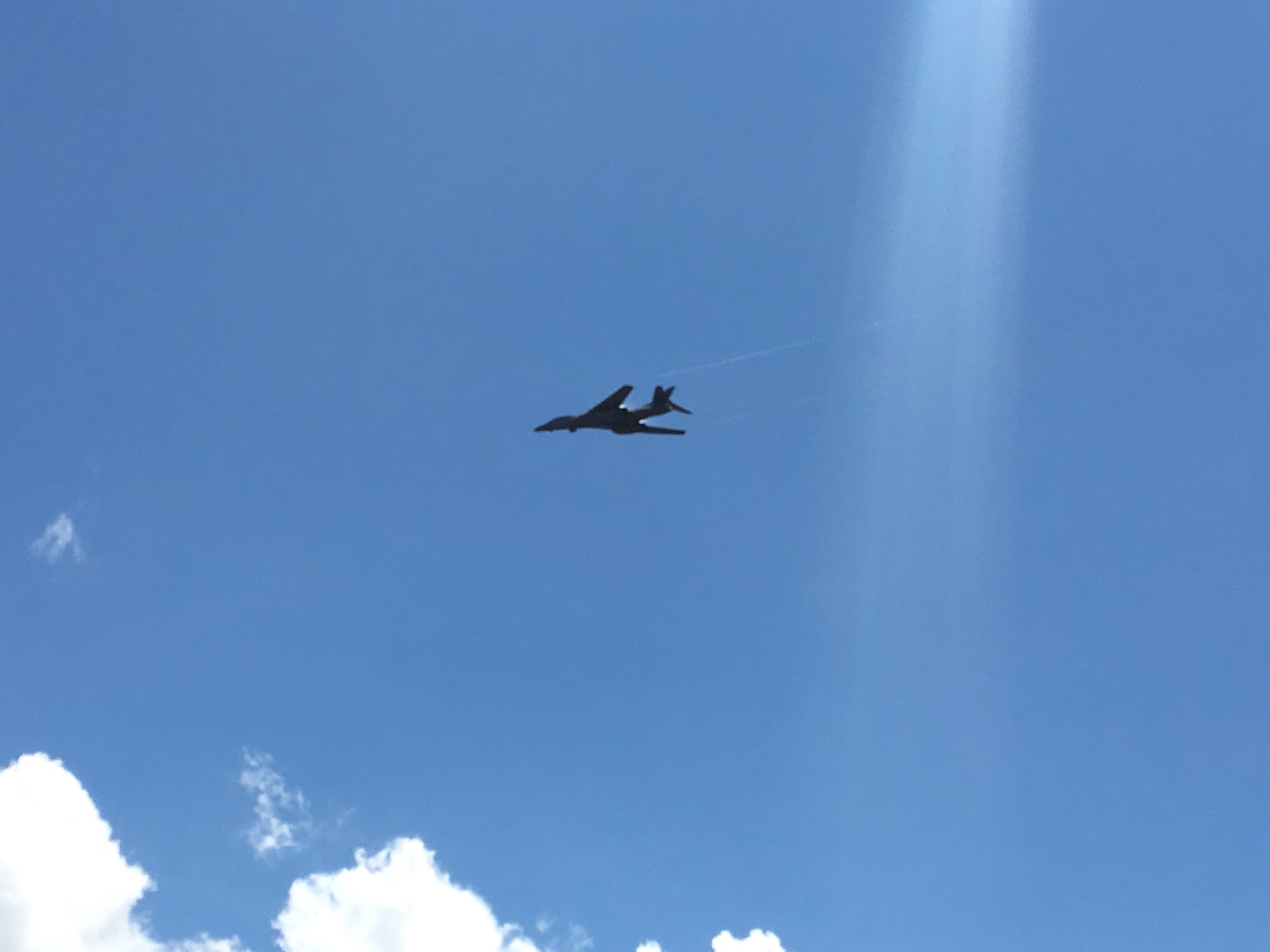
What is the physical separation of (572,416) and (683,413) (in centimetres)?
1249

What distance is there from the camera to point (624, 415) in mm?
71875

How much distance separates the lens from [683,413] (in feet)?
233

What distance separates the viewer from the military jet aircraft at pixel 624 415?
233ft

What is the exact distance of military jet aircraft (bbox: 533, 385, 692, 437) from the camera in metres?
71.0

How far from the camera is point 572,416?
74688 millimetres
